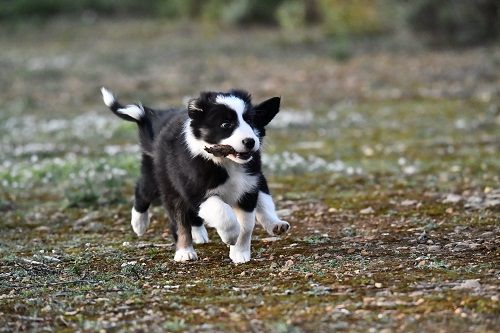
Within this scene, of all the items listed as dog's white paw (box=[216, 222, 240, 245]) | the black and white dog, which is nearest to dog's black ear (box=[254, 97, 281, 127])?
the black and white dog

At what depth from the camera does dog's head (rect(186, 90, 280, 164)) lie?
724 cm

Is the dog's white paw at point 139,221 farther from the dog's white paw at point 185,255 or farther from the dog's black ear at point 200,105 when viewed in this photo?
the dog's black ear at point 200,105

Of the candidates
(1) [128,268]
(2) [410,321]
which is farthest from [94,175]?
(2) [410,321]

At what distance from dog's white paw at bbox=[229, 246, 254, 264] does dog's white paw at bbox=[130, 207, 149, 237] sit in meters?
1.52

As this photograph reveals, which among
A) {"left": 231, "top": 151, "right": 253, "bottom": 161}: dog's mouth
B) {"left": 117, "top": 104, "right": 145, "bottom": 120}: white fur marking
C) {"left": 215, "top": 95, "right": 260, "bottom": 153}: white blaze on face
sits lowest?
{"left": 231, "top": 151, "right": 253, "bottom": 161}: dog's mouth

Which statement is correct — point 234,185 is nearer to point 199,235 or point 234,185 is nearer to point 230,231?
point 230,231

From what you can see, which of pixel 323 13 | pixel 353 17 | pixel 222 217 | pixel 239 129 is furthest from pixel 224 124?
pixel 323 13

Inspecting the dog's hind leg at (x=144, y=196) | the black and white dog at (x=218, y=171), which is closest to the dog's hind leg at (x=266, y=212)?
the black and white dog at (x=218, y=171)

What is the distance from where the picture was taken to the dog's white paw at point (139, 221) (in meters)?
8.91

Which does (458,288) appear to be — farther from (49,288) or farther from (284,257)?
(49,288)

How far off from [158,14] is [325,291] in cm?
3324

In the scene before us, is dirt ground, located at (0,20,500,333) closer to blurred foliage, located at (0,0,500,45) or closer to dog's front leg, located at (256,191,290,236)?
dog's front leg, located at (256,191,290,236)

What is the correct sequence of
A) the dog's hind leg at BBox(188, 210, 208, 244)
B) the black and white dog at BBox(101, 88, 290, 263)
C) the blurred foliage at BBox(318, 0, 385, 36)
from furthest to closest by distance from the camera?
the blurred foliage at BBox(318, 0, 385, 36), the dog's hind leg at BBox(188, 210, 208, 244), the black and white dog at BBox(101, 88, 290, 263)

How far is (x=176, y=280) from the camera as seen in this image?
7.06 m
